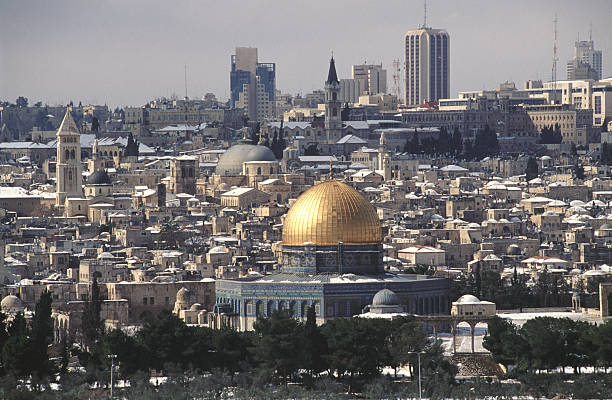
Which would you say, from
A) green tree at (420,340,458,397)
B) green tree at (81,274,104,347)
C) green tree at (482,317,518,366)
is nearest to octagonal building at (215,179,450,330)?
green tree at (81,274,104,347)

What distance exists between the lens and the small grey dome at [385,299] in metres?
69.9

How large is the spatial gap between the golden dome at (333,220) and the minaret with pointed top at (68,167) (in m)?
53.1

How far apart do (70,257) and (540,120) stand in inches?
3560

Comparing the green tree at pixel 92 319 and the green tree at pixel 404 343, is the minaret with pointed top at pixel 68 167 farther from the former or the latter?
the green tree at pixel 404 343

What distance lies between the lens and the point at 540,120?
182m

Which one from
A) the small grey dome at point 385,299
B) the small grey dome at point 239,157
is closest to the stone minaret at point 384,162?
the small grey dome at point 239,157

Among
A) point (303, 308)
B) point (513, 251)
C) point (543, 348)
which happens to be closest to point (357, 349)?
point (543, 348)

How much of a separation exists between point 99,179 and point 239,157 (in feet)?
44.1

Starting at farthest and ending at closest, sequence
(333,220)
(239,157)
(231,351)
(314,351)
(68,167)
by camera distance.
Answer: (239,157) → (68,167) → (333,220) → (314,351) → (231,351)

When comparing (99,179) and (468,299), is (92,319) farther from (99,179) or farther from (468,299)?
(99,179)

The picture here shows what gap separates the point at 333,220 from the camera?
73500mm

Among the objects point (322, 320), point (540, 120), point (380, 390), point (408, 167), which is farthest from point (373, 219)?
point (540, 120)

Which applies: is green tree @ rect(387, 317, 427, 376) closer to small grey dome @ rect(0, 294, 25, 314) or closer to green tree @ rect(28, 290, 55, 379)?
green tree @ rect(28, 290, 55, 379)

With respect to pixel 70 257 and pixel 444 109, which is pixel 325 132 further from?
pixel 70 257
